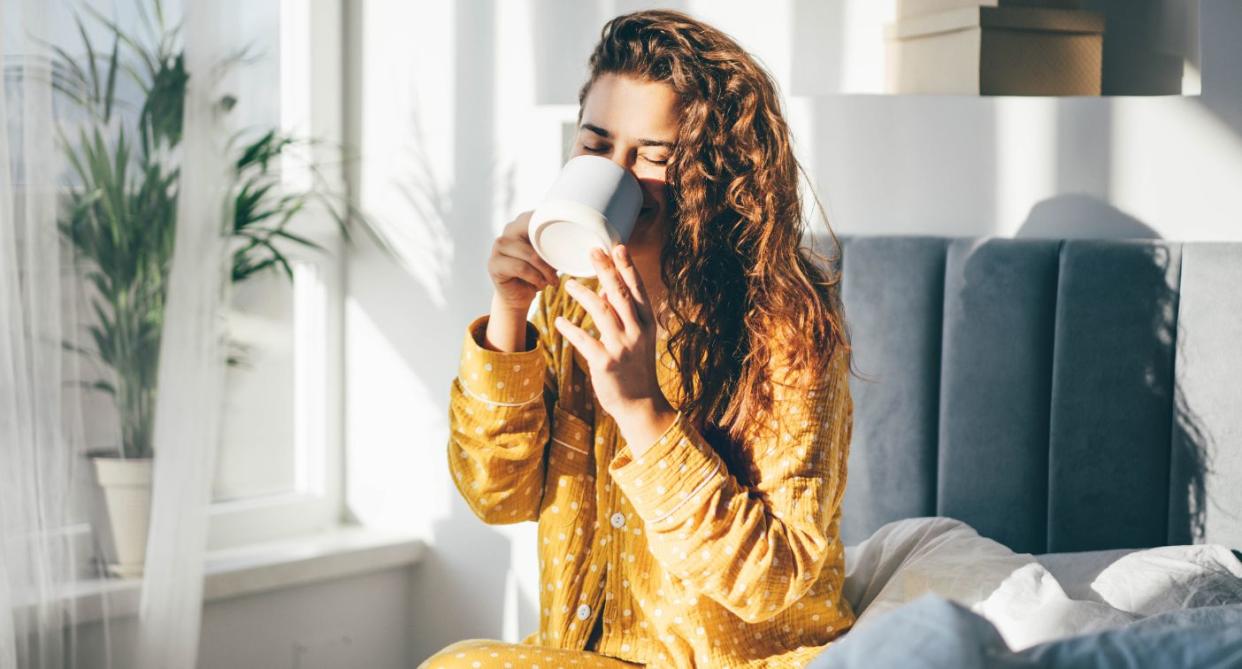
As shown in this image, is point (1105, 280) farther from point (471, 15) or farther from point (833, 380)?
point (471, 15)

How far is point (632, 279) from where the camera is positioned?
3.93ft

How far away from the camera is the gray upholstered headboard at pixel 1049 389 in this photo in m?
1.47

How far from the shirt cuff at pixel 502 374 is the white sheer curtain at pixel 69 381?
0.81 m

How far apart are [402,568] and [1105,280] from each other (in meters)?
1.59

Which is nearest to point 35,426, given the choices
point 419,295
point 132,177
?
point 132,177

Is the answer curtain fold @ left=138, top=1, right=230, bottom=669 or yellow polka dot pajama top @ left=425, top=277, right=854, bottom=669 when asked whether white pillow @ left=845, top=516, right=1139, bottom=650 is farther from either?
curtain fold @ left=138, top=1, right=230, bottom=669

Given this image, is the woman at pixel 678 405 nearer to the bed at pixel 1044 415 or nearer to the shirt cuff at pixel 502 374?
the shirt cuff at pixel 502 374

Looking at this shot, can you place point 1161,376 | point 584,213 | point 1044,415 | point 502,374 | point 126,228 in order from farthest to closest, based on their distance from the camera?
point 126,228 → point 1044,415 → point 1161,376 → point 502,374 → point 584,213

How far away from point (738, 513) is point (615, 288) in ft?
0.83

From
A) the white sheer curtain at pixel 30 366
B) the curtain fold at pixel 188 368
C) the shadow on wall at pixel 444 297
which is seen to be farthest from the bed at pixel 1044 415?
the white sheer curtain at pixel 30 366

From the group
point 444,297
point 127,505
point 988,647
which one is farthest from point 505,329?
point 444,297

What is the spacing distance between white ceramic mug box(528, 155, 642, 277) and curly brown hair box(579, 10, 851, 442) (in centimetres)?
11

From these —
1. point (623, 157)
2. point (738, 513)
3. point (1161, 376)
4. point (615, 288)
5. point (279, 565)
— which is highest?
point (623, 157)

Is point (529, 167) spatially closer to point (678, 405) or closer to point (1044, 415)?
point (678, 405)
